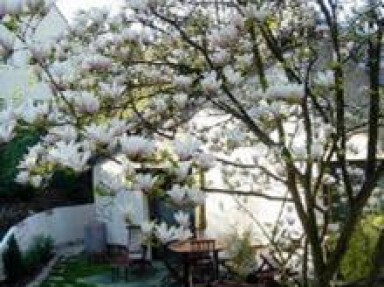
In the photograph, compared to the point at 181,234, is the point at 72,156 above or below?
above

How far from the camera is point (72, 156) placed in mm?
3295

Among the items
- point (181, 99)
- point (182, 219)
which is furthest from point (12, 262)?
point (182, 219)

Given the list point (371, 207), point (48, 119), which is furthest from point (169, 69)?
point (371, 207)

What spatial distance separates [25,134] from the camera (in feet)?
12.4

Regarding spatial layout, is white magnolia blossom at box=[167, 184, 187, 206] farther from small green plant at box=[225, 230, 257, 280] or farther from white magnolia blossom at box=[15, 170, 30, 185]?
small green plant at box=[225, 230, 257, 280]

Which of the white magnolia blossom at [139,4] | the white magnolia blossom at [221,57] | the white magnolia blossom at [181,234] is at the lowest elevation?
the white magnolia blossom at [181,234]

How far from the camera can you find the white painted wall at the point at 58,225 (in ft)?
64.0

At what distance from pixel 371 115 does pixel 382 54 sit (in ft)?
2.51

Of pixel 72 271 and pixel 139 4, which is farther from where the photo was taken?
pixel 72 271

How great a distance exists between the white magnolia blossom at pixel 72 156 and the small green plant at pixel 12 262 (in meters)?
14.3

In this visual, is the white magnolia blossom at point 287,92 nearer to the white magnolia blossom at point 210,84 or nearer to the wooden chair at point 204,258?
the white magnolia blossom at point 210,84

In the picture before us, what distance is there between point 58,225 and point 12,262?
176 inches

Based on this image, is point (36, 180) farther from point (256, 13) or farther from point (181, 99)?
point (256, 13)

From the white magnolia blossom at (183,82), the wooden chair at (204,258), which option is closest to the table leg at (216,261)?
the wooden chair at (204,258)
